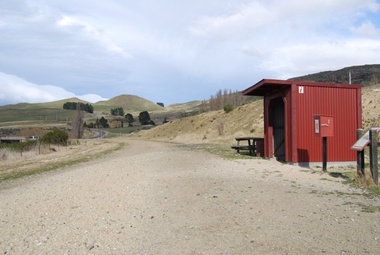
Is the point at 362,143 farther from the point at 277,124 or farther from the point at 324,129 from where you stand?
the point at 277,124

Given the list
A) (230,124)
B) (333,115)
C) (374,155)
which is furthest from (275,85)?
(230,124)

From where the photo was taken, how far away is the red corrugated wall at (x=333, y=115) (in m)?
13.9

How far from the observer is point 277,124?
695 inches

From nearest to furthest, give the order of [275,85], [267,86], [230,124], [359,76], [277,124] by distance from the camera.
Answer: [275,85] < [267,86] < [277,124] < [230,124] < [359,76]

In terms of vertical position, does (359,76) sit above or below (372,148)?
above

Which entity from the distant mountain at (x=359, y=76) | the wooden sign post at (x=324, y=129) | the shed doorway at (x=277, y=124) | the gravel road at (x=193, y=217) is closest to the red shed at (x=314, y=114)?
the wooden sign post at (x=324, y=129)

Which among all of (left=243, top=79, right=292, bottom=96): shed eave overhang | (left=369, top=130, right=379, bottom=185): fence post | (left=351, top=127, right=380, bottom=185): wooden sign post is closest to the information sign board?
(left=351, top=127, right=380, bottom=185): wooden sign post

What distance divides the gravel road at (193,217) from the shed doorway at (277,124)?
5.84m

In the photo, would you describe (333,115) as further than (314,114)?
Yes

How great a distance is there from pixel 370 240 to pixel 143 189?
5796mm

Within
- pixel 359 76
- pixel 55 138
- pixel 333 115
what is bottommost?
pixel 55 138

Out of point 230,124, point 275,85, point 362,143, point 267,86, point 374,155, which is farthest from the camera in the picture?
point 230,124

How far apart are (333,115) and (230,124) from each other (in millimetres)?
30538

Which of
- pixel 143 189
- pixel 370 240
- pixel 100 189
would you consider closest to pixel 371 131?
pixel 370 240
